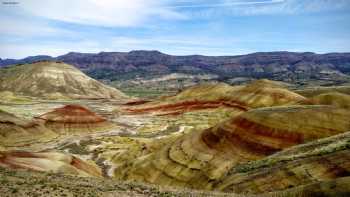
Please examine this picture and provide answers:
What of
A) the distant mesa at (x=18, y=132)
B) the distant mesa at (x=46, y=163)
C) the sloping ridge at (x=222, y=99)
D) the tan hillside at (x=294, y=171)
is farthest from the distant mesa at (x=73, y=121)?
the tan hillside at (x=294, y=171)

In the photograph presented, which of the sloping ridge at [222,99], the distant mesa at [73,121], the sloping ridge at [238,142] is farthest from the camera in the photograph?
the sloping ridge at [222,99]

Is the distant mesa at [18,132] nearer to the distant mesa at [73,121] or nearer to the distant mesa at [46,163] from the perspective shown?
the distant mesa at [73,121]

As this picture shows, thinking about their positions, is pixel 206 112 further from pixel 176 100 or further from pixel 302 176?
pixel 302 176

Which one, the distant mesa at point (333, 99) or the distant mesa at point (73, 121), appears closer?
the distant mesa at point (333, 99)

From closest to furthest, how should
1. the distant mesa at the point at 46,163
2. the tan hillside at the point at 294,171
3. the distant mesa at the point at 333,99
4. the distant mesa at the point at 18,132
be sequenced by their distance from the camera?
1. the tan hillside at the point at 294,171
2. the distant mesa at the point at 46,163
3. the distant mesa at the point at 18,132
4. the distant mesa at the point at 333,99

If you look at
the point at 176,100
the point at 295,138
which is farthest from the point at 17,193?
the point at 176,100

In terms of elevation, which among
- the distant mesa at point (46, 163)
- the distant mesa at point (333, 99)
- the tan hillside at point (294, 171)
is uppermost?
the tan hillside at point (294, 171)

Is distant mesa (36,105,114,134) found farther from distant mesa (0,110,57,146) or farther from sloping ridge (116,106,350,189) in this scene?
sloping ridge (116,106,350,189)

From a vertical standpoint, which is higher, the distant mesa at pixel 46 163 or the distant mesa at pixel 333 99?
the distant mesa at pixel 333 99
